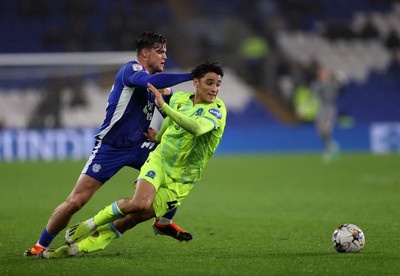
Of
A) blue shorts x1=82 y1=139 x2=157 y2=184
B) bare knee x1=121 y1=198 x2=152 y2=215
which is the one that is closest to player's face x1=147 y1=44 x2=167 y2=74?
blue shorts x1=82 y1=139 x2=157 y2=184

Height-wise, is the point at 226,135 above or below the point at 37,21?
below

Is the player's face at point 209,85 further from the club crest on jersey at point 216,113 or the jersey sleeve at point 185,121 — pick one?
the jersey sleeve at point 185,121

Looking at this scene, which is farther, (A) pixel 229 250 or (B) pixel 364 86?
(B) pixel 364 86

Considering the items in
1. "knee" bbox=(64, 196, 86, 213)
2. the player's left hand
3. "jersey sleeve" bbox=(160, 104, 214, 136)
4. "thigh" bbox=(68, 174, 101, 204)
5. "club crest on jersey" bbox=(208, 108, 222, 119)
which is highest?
"club crest on jersey" bbox=(208, 108, 222, 119)

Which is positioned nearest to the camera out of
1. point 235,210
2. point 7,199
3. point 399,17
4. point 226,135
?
point 235,210

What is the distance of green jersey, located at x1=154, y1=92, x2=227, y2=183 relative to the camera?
723cm

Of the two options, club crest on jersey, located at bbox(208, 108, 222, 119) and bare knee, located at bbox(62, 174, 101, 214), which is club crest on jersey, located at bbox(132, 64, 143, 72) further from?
bare knee, located at bbox(62, 174, 101, 214)

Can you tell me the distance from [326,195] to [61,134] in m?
11.3

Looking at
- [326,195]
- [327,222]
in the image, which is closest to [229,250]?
[327,222]

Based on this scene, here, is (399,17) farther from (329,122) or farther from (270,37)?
(329,122)

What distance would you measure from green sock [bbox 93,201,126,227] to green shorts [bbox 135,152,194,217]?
33 centimetres

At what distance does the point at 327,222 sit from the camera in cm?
985

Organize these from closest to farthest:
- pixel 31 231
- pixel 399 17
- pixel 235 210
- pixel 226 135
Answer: pixel 31 231 → pixel 235 210 → pixel 226 135 → pixel 399 17

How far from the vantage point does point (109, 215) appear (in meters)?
7.02
